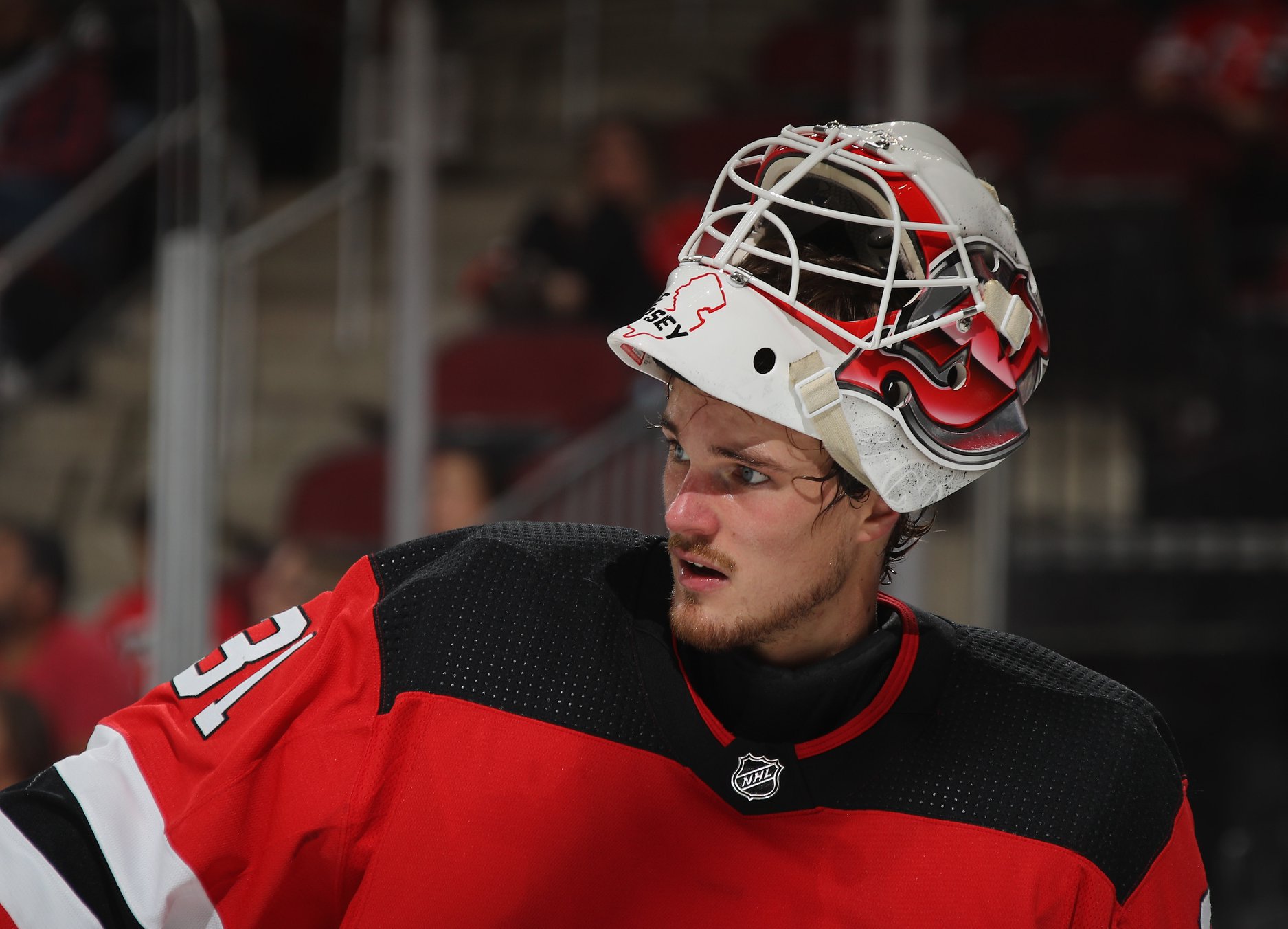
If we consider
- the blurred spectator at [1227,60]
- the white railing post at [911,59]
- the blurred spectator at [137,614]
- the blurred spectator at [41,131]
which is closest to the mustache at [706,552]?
the blurred spectator at [137,614]

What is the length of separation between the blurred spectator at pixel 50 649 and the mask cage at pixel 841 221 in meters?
1.83

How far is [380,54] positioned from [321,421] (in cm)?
148

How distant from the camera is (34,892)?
106 cm

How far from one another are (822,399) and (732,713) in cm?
27

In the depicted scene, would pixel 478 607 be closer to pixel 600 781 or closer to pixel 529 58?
pixel 600 781

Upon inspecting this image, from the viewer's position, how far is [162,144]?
8.29 feet

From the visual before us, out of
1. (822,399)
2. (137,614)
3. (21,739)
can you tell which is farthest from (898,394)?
(21,739)

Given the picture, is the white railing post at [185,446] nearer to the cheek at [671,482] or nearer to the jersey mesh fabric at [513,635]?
the jersey mesh fabric at [513,635]

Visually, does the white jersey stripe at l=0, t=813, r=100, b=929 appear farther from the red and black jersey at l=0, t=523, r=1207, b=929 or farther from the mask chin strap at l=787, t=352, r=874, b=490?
the mask chin strap at l=787, t=352, r=874, b=490

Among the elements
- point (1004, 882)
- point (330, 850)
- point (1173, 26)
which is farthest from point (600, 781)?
point (1173, 26)

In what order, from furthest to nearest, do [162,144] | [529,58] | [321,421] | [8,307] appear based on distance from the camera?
1. [529,58]
2. [321,421]
3. [8,307]
4. [162,144]

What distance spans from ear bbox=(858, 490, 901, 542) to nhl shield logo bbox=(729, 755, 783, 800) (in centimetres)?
20

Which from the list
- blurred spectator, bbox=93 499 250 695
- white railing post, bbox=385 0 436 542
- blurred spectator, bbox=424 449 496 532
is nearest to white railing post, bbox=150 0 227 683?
blurred spectator, bbox=93 499 250 695

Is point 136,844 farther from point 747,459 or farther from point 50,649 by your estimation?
point 50,649
